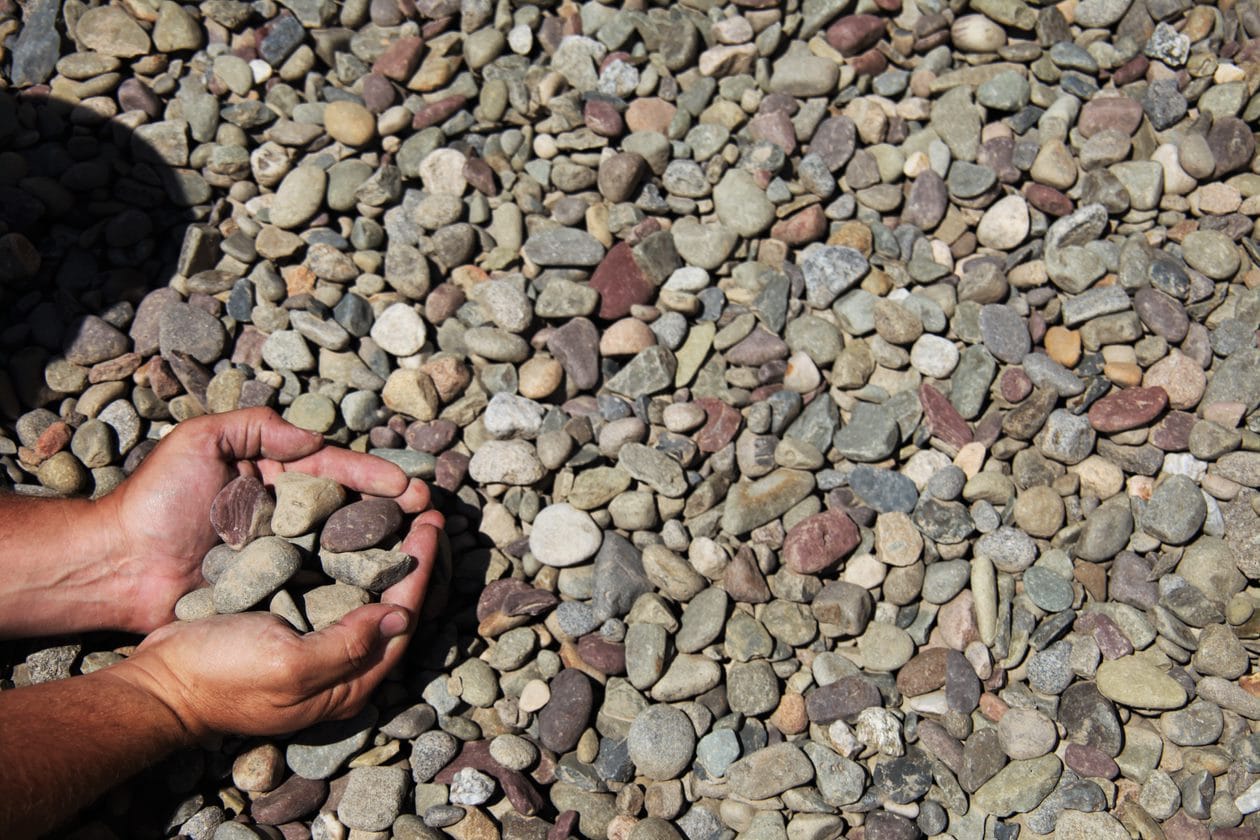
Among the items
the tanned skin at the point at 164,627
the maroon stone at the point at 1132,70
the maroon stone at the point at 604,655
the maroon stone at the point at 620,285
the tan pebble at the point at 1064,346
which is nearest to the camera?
the tanned skin at the point at 164,627

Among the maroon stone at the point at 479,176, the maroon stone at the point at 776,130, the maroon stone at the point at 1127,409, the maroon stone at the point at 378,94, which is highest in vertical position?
the maroon stone at the point at 378,94

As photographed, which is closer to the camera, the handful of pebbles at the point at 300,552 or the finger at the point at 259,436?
the handful of pebbles at the point at 300,552

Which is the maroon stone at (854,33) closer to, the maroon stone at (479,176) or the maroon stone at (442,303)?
the maroon stone at (479,176)

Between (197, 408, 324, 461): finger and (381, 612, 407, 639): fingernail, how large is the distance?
0.49 m

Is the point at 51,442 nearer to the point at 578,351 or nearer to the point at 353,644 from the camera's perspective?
the point at 353,644

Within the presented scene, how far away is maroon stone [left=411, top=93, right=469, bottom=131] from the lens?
8.61 feet

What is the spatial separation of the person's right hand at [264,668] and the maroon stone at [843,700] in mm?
940

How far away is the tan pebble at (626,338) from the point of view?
7.80 feet

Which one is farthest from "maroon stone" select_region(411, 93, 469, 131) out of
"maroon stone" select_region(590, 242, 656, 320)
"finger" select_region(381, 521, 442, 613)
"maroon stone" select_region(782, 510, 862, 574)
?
"maroon stone" select_region(782, 510, 862, 574)

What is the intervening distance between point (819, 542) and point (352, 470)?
1128mm

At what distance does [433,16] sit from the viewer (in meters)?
2.73

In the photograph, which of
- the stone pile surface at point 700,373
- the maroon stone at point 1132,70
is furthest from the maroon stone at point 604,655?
the maroon stone at point 1132,70

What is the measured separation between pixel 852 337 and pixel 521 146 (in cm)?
111

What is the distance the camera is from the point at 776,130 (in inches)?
101
